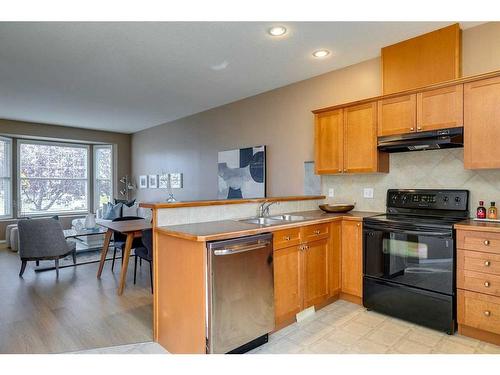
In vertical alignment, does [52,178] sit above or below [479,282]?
above

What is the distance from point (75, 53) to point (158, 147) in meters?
3.88

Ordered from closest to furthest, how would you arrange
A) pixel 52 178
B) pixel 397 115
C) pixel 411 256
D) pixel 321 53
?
pixel 411 256, pixel 397 115, pixel 321 53, pixel 52 178

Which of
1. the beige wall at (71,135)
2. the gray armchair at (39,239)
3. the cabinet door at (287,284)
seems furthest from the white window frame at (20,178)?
the cabinet door at (287,284)

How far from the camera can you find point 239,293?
2.09m

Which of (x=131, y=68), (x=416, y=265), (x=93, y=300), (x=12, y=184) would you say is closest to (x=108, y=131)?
(x=12, y=184)

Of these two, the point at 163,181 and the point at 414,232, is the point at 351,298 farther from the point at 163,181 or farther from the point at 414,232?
the point at 163,181

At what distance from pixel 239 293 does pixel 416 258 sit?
1.59 meters

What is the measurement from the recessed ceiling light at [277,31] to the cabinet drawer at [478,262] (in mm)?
2391

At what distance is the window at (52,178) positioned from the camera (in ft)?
22.6

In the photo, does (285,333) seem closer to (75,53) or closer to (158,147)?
(75,53)

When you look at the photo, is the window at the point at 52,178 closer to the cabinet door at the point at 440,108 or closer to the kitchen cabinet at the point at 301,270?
the kitchen cabinet at the point at 301,270

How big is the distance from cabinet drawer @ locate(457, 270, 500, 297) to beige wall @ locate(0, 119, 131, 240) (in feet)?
25.0

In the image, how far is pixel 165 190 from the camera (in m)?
6.80

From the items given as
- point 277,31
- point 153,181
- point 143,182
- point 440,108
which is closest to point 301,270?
point 440,108
